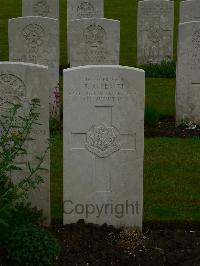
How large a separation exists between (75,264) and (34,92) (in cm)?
163

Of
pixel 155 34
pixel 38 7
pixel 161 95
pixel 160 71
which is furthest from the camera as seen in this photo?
pixel 155 34

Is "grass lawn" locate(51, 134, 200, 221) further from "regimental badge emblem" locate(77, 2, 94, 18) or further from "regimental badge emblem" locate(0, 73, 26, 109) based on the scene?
"regimental badge emblem" locate(77, 2, 94, 18)

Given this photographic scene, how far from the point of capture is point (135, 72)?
21.5 feet

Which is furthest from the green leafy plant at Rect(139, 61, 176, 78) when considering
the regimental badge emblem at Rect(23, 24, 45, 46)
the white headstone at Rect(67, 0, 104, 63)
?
the regimental badge emblem at Rect(23, 24, 45, 46)

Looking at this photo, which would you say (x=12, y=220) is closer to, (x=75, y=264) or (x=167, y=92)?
(x=75, y=264)

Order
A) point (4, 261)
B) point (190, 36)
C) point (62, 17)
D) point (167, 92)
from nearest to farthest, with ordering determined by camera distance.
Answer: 1. point (4, 261)
2. point (190, 36)
3. point (167, 92)
4. point (62, 17)

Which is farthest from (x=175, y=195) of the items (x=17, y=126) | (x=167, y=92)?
(x=167, y=92)

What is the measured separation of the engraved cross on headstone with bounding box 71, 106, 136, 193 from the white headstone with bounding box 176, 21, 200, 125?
446 centimetres

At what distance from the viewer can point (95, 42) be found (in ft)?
38.5

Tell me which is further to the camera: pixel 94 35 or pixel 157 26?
Result: pixel 157 26

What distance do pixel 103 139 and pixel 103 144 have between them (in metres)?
0.05

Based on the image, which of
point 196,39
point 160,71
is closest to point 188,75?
point 196,39

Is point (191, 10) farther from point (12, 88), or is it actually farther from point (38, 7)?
point (12, 88)

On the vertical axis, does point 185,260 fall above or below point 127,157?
below
